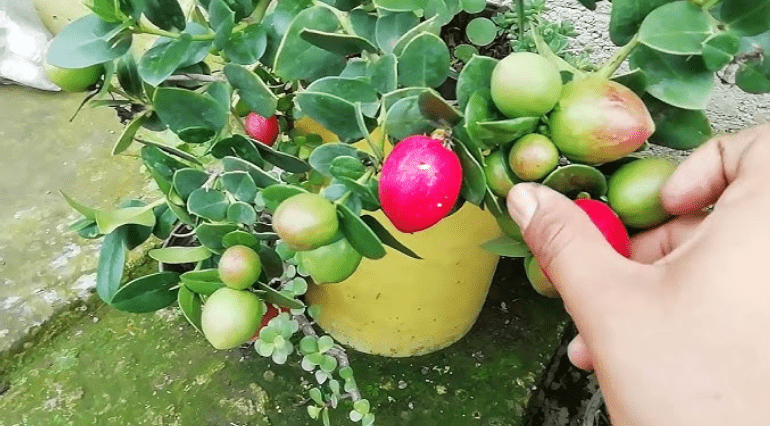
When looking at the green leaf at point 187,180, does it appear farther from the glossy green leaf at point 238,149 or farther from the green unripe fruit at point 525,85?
the green unripe fruit at point 525,85

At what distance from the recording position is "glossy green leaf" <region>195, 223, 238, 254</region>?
1.99ft

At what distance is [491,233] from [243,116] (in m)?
0.29

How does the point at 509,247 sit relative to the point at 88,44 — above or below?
below

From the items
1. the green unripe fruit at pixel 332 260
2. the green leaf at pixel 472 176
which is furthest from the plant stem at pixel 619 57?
the green unripe fruit at pixel 332 260

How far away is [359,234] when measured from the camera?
524 millimetres

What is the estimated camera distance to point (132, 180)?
4.42ft

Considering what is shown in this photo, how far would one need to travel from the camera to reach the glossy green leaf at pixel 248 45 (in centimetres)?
57

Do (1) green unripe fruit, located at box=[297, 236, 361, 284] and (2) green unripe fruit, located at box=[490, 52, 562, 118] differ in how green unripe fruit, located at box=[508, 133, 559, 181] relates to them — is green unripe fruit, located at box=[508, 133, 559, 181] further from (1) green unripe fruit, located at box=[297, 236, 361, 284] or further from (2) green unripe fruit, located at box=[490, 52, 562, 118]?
(1) green unripe fruit, located at box=[297, 236, 361, 284]

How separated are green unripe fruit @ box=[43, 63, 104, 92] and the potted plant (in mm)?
10

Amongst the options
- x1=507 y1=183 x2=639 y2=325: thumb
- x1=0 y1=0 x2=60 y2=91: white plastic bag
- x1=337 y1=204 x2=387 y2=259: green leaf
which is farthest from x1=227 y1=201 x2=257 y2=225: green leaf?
x1=0 y1=0 x2=60 y2=91: white plastic bag

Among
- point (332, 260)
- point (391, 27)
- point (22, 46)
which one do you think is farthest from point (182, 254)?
point (22, 46)

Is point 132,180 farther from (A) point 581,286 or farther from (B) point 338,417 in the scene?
(A) point 581,286

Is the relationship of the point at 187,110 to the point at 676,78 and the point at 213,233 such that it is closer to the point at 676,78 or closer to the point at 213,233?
the point at 213,233

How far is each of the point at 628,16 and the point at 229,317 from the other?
36cm
